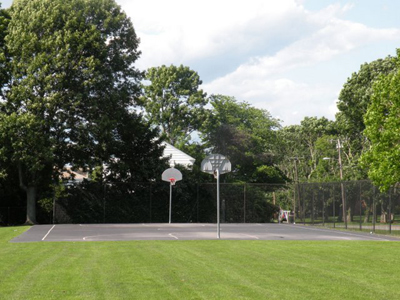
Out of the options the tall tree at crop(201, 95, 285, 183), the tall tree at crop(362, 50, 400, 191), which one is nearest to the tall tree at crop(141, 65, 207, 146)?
the tall tree at crop(201, 95, 285, 183)

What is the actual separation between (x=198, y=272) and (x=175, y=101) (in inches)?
2280

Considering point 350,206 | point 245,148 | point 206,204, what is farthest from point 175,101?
point 350,206

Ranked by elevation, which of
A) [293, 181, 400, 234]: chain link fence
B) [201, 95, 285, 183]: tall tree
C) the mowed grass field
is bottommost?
the mowed grass field

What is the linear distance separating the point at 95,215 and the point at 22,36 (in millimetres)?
12726

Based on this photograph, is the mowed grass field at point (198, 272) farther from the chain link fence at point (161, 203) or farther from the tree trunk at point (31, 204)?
the chain link fence at point (161, 203)

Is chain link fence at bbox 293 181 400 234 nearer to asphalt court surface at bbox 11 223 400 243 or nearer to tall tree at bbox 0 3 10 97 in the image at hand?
asphalt court surface at bbox 11 223 400 243

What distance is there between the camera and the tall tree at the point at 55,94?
3553 centimetres

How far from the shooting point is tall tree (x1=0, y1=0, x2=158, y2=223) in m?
35.5

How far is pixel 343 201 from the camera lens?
32812mm

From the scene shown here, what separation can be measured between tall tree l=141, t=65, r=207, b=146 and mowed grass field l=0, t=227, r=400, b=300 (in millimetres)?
50691

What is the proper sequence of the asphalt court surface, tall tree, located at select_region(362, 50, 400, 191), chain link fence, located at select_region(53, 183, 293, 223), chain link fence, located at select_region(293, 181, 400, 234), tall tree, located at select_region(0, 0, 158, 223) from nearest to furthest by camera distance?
the asphalt court surface, chain link fence, located at select_region(293, 181, 400, 234), tall tree, located at select_region(362, 50, 400, 191), tall tree, located at select_region(0, 0, 158, 223), chain link fence, located at select_region(53, 183, 293, 223)

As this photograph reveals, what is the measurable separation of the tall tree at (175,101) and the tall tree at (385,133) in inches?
1479

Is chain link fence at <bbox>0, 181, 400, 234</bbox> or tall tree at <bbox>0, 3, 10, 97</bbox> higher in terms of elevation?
tall tree at <bbox>0, 3, 10, 97</bbox>

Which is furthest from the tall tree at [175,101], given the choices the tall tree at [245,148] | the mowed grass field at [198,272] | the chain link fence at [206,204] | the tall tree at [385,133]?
the mowed grass field at [198,272]
